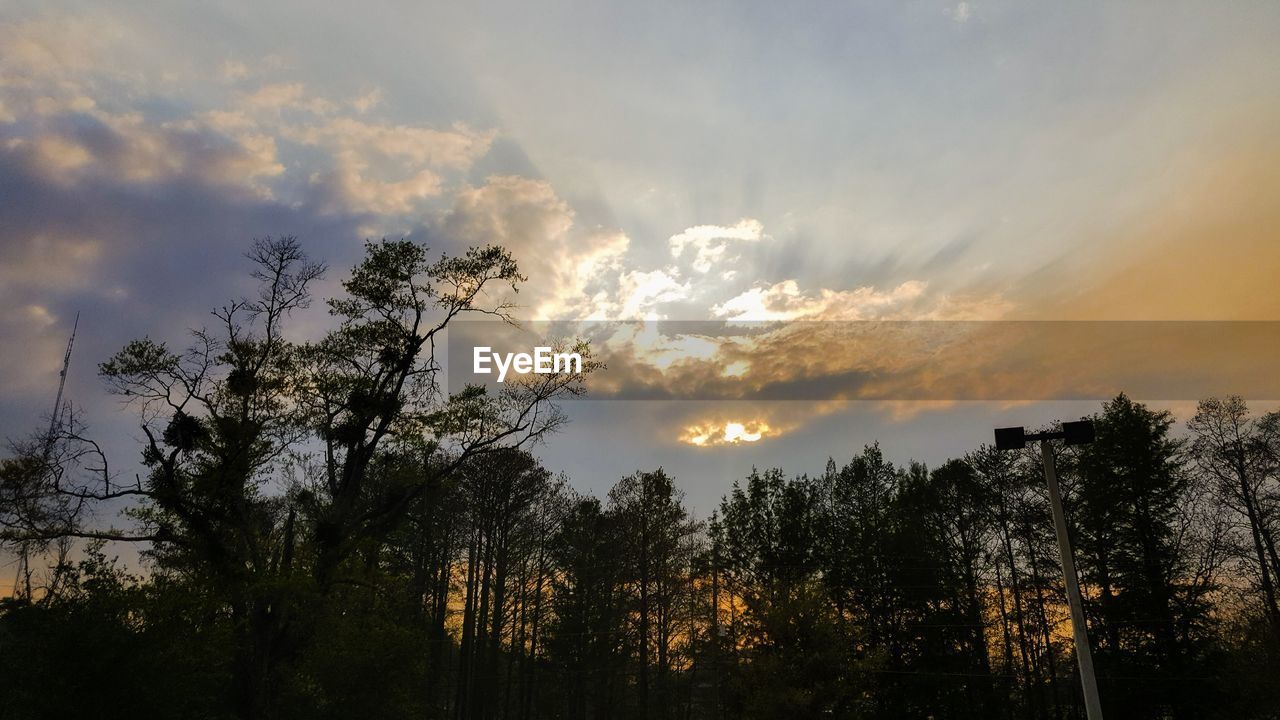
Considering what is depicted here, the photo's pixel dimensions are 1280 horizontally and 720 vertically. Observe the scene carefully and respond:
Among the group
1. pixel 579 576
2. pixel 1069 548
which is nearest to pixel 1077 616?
pixel 1069 548

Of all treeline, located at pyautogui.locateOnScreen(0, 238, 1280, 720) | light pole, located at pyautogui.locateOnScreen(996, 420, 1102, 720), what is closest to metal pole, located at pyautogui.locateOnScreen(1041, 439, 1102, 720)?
light pole, located at pyautogui.locateOnScreen(996, 420, 1102, 720)

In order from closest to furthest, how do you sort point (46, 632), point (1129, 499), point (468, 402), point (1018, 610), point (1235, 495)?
1. point (46, 632)
2. point (468, 402)
3. point (1235, 495)
4. point (1129, 499)
5. point (1018, 610)

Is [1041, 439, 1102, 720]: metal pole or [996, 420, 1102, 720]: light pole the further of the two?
[996, 420, 1102, 720]: light pole

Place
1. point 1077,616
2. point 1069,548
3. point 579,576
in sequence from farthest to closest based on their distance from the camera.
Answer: point 579,576 → point 1069,548 → point 1077,616

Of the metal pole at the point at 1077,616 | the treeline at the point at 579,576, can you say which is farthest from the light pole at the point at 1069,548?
the treeline at the point at 579,576

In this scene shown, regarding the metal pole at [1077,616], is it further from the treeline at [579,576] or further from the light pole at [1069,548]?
the treeline at [579,576]

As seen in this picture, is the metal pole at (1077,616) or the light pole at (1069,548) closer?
the metal pole at (1077,616)

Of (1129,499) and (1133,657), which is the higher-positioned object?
(1129,499)

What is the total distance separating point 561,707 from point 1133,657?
Answer: 32.4m

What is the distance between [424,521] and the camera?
38.1 m

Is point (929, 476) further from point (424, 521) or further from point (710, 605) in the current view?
point (424, 521)

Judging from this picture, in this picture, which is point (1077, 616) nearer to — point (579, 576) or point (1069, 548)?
point (1069, 548)

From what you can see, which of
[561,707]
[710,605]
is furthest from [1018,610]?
[561,707]

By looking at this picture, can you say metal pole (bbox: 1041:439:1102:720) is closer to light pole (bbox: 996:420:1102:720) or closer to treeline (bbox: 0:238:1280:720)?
light pole (bbox: 996:420:1102:720)
